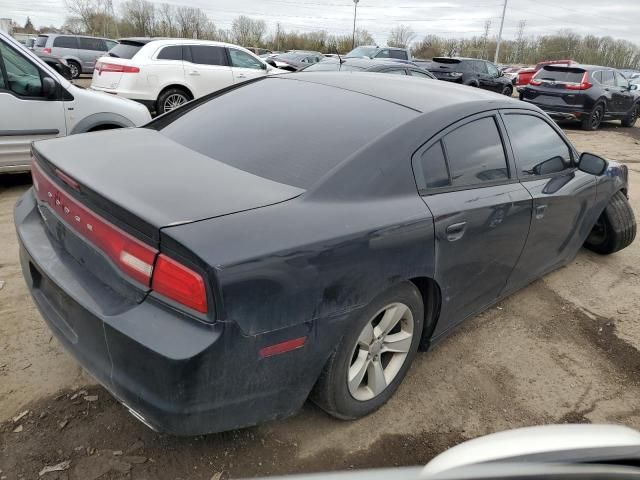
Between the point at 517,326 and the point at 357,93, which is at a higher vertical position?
the point at 357,93

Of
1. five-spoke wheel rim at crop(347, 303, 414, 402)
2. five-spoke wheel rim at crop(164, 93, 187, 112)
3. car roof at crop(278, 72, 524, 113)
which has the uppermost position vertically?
car roof at crop(278, 72, 524, 113)

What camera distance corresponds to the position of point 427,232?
2311mm

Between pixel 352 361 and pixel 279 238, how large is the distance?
0.79 m

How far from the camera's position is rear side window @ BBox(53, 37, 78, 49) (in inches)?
805

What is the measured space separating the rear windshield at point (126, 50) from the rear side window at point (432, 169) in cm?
876

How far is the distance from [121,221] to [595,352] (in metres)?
2.97

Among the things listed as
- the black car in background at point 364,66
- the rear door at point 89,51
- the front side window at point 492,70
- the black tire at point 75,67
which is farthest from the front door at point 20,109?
the rear door at point 89,51

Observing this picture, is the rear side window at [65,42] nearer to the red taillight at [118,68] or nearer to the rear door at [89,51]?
the rear door at [89,51]

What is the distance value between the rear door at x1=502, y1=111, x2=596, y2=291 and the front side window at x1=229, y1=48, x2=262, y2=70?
8792 mm

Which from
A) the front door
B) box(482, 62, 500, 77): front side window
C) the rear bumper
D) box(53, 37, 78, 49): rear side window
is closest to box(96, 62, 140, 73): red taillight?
the front door

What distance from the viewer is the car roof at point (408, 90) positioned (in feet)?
8.87

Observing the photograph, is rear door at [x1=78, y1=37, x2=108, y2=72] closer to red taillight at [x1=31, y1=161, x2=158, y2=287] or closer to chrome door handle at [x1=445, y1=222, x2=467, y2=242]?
red taillight at [x1=31, y1=161, x2=158, y2=287]

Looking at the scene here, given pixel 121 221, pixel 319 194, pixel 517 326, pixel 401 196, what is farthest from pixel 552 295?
pixel 121 221

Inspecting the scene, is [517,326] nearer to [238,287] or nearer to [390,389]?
[390,389]
